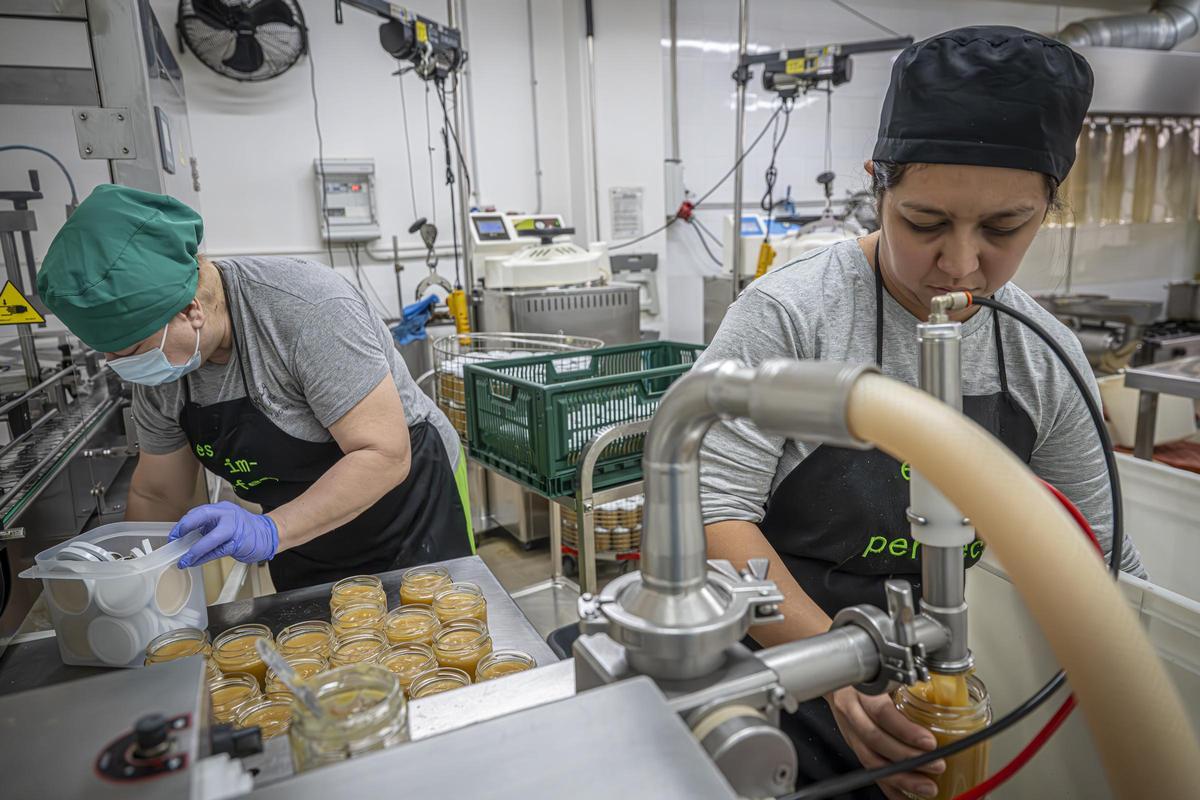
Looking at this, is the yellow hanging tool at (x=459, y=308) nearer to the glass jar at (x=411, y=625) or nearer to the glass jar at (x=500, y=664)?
the glass jar at (x=411, y=625)

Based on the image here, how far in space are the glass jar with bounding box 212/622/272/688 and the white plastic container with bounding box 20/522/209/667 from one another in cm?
10

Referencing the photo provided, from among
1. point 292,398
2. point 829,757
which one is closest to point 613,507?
point 292,398

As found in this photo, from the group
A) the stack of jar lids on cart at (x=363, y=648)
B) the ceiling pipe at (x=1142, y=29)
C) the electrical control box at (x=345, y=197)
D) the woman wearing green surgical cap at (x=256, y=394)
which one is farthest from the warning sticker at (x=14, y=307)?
the ceiling pipe at (x=1142, y=29)

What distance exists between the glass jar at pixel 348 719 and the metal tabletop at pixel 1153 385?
2795 millimetres

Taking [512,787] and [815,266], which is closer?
[512,787]

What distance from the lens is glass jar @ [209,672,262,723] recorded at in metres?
0.91

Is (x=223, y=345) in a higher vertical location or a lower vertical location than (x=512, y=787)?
higher

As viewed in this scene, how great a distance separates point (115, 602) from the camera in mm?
1058

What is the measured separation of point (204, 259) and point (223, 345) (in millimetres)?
168

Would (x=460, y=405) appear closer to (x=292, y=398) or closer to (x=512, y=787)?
(x=292, y=398)

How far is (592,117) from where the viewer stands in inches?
174

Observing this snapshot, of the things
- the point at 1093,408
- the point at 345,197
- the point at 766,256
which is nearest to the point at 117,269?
the point at 1093,408

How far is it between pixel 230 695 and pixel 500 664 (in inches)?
13.5

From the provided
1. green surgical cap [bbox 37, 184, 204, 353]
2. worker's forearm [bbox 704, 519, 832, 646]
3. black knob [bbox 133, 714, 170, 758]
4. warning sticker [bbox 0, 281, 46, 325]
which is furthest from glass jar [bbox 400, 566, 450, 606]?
warning sticker [bbox 0, 281, 46, 325]
